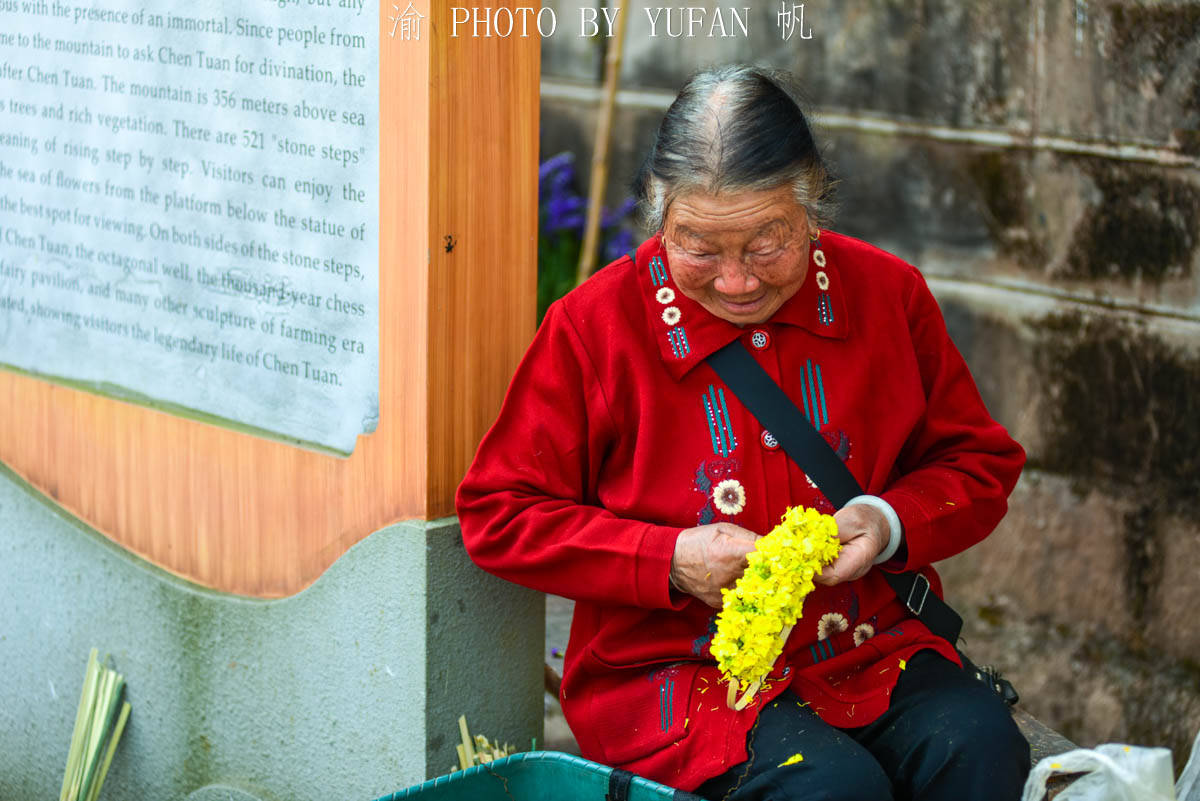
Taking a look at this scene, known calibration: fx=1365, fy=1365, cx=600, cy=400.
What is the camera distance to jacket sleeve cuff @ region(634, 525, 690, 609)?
2.33 metres

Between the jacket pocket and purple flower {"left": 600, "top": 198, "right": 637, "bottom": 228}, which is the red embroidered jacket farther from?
purple flower {"left": 600, "top": 198, "right": 637, "bottom": 228}

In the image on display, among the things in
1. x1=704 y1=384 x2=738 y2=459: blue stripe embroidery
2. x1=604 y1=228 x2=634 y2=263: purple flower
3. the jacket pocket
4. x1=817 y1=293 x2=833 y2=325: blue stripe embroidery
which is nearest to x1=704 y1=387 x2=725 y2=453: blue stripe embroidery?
x1=704 y1=384 x2=738 y2=459: blue stripe embroidery

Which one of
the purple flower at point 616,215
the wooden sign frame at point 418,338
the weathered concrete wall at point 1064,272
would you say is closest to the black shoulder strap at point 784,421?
the wooden sign frame at point 418,338

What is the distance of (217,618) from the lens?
3.11m

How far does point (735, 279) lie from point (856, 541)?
1.62ft

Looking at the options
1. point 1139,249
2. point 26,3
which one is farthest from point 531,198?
point 1139,249

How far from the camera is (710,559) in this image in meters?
2.29

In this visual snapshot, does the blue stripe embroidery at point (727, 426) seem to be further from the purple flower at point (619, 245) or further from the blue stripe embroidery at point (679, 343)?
the purple flower at point (619, 245)

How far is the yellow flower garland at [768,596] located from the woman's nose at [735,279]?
15.3 inches

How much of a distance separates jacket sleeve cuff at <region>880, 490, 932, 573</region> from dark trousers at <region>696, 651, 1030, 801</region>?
221 millimetres

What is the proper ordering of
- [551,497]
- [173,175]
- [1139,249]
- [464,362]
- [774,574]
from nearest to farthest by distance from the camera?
[774,574] < [551,497] < [464,362] < [173,175] < [1139,249]

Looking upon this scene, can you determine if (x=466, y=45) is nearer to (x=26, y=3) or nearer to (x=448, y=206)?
(x=448, y=206)

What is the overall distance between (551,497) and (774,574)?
1.63ft

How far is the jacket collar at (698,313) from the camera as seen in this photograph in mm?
2443
